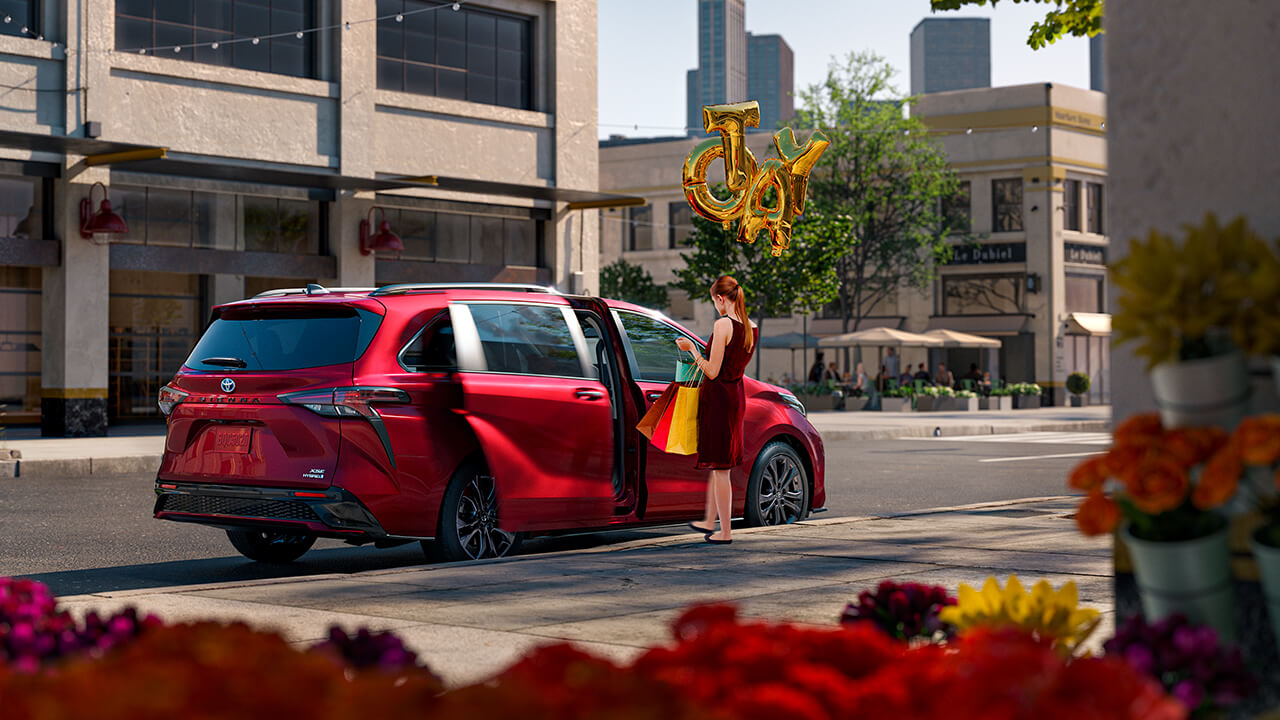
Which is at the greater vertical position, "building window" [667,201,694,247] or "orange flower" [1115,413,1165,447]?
"building window" [667,201,694,247]

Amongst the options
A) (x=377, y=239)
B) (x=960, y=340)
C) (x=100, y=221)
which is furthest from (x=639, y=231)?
(x=100, y=221)

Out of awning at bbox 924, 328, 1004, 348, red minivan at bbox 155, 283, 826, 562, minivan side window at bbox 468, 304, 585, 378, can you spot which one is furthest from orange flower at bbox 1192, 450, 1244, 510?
awning at bbox 924, 328, 1004, 348

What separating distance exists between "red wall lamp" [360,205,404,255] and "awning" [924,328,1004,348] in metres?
26.8

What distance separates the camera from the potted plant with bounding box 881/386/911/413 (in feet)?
137

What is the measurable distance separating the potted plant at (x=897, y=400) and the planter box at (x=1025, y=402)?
6203 mm

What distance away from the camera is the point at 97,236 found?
73.6 feet

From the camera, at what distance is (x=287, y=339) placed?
8016 mm

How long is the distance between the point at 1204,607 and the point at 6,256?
21.9m

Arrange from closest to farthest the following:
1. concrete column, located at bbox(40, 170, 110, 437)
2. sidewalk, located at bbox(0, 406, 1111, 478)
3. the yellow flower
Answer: the yellow flower
sidewalk, located at bbox(0, 406, 1111, 478)
concrete column, located at bbox(40, 170, 110, 437)

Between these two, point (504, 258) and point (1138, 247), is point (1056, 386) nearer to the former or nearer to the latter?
point (504, 258)

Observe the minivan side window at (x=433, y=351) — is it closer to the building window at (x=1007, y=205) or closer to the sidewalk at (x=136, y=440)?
the sidewalk at (x=136, y=440)

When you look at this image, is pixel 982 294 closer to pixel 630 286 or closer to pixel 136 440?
pixel 630 286

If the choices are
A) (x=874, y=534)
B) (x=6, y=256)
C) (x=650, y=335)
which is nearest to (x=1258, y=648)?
(x=874, y=534)

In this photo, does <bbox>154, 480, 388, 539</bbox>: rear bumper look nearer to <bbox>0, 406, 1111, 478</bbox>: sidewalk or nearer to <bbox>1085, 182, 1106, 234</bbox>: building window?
<bbox>0, 406, 1111, 478</bbox>: sidewalk
